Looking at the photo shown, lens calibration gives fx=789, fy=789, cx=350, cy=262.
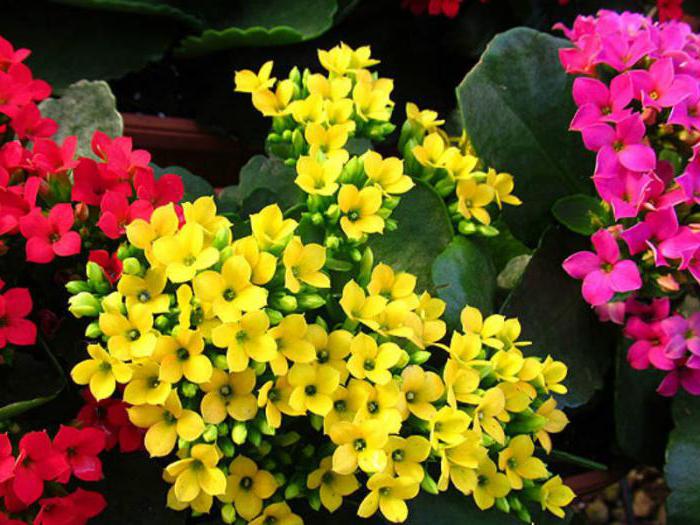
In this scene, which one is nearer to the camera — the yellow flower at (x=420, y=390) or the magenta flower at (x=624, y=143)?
the yellow flower at (x=420, y=390)

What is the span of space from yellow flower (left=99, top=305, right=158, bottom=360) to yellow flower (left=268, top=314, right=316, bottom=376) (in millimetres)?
77

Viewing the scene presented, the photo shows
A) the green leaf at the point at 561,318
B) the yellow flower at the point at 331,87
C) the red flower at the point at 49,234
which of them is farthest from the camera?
the green leaf at the point at 561,318

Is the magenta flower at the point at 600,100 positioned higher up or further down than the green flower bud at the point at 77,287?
higher up

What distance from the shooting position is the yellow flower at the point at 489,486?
1.94ft

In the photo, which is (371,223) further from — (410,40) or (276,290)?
(410,40)

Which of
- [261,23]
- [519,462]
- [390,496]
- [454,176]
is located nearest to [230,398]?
[390,496]

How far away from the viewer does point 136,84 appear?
1.31 meters

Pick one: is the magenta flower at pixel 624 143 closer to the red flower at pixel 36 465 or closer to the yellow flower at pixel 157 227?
the yellow flower at pixel 157 227

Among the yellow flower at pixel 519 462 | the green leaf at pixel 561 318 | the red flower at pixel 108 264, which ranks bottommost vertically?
the green leaf at pixel 561 318

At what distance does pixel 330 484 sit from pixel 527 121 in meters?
0.49

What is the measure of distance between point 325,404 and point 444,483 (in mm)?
96

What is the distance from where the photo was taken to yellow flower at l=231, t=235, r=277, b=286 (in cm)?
51

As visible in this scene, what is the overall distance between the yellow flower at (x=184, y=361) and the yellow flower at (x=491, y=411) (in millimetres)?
197

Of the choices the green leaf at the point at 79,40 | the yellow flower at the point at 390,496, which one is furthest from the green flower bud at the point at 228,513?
the green leaf at the point at 79,40
